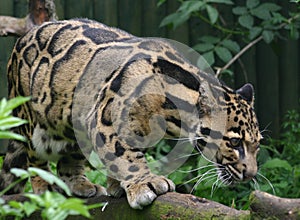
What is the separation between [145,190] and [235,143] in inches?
29.0

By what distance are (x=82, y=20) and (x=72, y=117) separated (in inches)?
37.0

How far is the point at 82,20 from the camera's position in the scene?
18.8 ft

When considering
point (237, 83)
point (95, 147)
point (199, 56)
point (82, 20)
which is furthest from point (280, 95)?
point (95, 147)

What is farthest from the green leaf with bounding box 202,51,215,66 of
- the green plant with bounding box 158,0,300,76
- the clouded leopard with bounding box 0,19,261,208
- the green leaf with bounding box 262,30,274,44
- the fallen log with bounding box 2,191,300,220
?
the fallen log with bounding box 2,191,300,220

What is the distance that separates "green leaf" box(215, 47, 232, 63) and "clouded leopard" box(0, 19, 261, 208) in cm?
271

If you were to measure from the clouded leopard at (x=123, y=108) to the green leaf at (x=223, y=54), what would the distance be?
2707 mm

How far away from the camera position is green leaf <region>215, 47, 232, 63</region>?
8007mm

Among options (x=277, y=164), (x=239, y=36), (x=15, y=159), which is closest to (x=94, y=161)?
(x=15, y=159)

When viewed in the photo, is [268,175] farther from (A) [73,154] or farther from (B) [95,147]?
(B) [95,147]

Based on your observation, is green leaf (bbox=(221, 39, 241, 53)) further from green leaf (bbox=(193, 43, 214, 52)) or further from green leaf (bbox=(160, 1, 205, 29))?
green leaf (bbox=(160, 1, 205, 29))

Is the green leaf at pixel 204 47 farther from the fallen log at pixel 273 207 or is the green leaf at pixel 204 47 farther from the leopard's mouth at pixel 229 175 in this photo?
the fallen log at pixel 273 207

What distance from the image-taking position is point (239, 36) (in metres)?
9.20

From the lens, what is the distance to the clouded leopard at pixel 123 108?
15.4ft

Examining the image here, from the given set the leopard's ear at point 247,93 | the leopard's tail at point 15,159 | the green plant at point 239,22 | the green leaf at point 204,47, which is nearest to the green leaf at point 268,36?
the green plant at point 239,22
